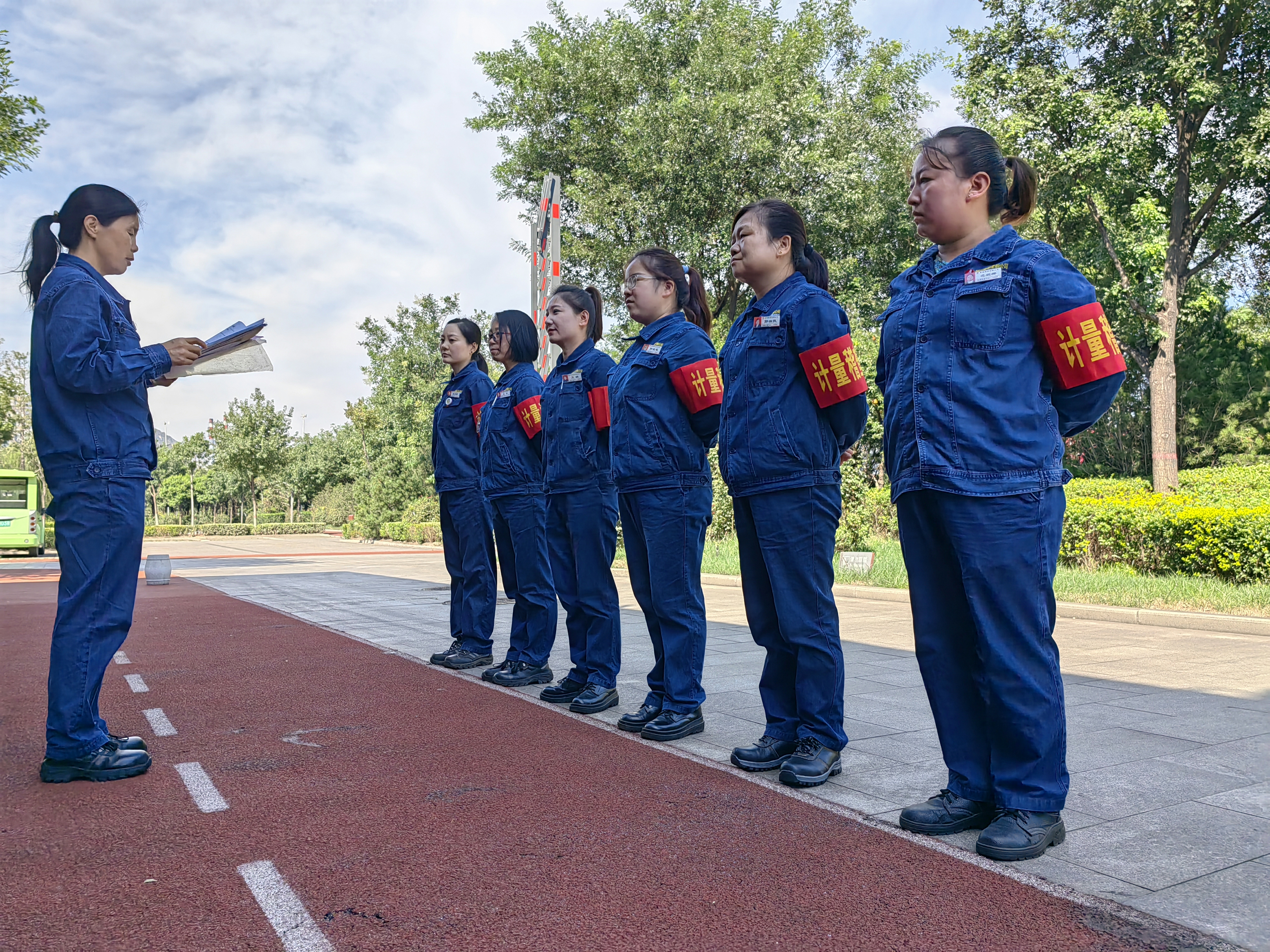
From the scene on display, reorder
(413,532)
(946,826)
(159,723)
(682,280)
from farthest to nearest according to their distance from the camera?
(413,532) < (159,723) < (682,280) < (946,826)

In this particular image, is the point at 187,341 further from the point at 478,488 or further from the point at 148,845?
the point at 478,488

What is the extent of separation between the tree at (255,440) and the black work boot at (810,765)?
42677 millimetres

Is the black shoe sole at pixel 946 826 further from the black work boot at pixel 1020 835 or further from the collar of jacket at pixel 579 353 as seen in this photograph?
the collar of jacket at pixel 579 353

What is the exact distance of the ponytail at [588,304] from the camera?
192 inches

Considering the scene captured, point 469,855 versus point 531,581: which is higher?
point 531,581

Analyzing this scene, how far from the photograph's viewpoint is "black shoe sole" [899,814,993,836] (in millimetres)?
2824

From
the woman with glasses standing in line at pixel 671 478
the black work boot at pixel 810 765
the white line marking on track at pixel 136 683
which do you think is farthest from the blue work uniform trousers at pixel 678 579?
the white line marking on track at pixel 136 683

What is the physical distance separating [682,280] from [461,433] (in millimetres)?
2142

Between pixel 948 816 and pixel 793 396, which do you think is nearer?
pixel 948 816

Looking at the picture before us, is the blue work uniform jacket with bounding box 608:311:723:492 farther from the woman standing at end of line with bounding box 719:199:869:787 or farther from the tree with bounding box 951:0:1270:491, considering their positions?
the tree with bounding box 951:0:1270:491

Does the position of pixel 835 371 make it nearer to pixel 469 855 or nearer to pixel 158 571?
pixel 469 855

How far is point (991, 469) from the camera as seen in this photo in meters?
2.69

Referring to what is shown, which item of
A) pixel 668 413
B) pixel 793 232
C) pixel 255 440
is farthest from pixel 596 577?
pixel 255 440

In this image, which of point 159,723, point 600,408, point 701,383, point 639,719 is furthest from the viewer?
point 600,408
